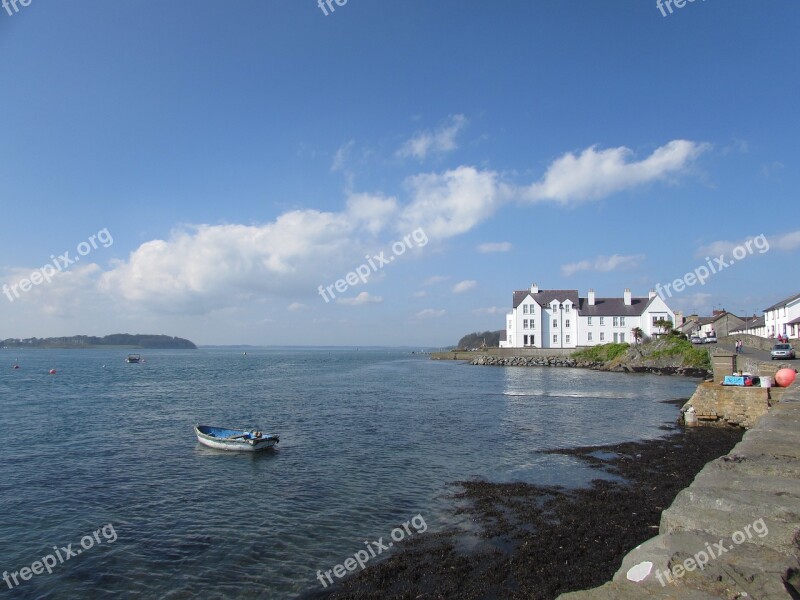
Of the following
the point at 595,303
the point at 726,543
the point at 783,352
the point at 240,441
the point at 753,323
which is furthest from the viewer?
Answer: the point at 595,303

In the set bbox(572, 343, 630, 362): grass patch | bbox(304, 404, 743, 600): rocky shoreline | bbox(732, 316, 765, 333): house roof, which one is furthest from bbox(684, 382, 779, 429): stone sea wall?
bbox(732, 316, 765, 333): house roof

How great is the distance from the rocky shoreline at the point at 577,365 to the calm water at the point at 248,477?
84.3 feet

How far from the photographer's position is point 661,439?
2491cm

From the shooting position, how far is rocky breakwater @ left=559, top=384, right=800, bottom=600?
5824 millimetres

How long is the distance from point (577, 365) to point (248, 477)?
7571 centimetres

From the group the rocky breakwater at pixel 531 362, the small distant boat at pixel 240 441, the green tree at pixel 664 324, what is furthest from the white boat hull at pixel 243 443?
the green tree at pixel 664 324

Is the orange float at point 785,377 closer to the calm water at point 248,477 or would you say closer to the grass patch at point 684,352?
the calm water at point 248,477

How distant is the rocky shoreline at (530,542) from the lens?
10.6 meters

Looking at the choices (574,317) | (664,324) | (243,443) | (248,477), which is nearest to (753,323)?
(664,324)

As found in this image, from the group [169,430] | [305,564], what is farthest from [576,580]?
[169,430]

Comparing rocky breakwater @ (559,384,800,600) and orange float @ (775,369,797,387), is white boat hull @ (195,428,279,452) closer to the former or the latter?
rocky breakwater @ (559,384,800,600)

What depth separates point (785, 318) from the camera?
7512cm

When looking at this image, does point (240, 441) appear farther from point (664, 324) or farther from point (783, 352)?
point (664, 324)

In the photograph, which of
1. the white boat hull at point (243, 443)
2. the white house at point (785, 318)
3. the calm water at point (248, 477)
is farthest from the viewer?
the white house at point (785, 318)
